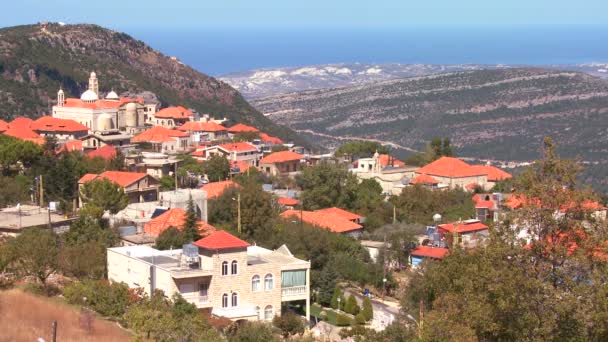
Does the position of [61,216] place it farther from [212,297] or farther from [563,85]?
[563,85]

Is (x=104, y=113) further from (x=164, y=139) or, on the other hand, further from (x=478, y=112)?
(x=478, y=112)

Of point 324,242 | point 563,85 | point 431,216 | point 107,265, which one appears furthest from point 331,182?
point 563,85

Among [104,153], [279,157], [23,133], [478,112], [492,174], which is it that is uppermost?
[23,133]

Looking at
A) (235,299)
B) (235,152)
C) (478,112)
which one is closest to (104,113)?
(235,152)

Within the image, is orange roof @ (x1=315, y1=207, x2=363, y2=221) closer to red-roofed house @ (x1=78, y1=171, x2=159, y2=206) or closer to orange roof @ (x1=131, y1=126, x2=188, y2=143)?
red-roofed house @ (x1=78, y1=171, x2=159, y2=206)

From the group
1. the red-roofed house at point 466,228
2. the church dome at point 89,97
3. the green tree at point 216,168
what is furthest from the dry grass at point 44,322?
the church dome at point 89,97

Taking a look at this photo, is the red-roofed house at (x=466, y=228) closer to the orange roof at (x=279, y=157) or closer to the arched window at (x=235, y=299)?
the arched window at (x=235, y=299)
